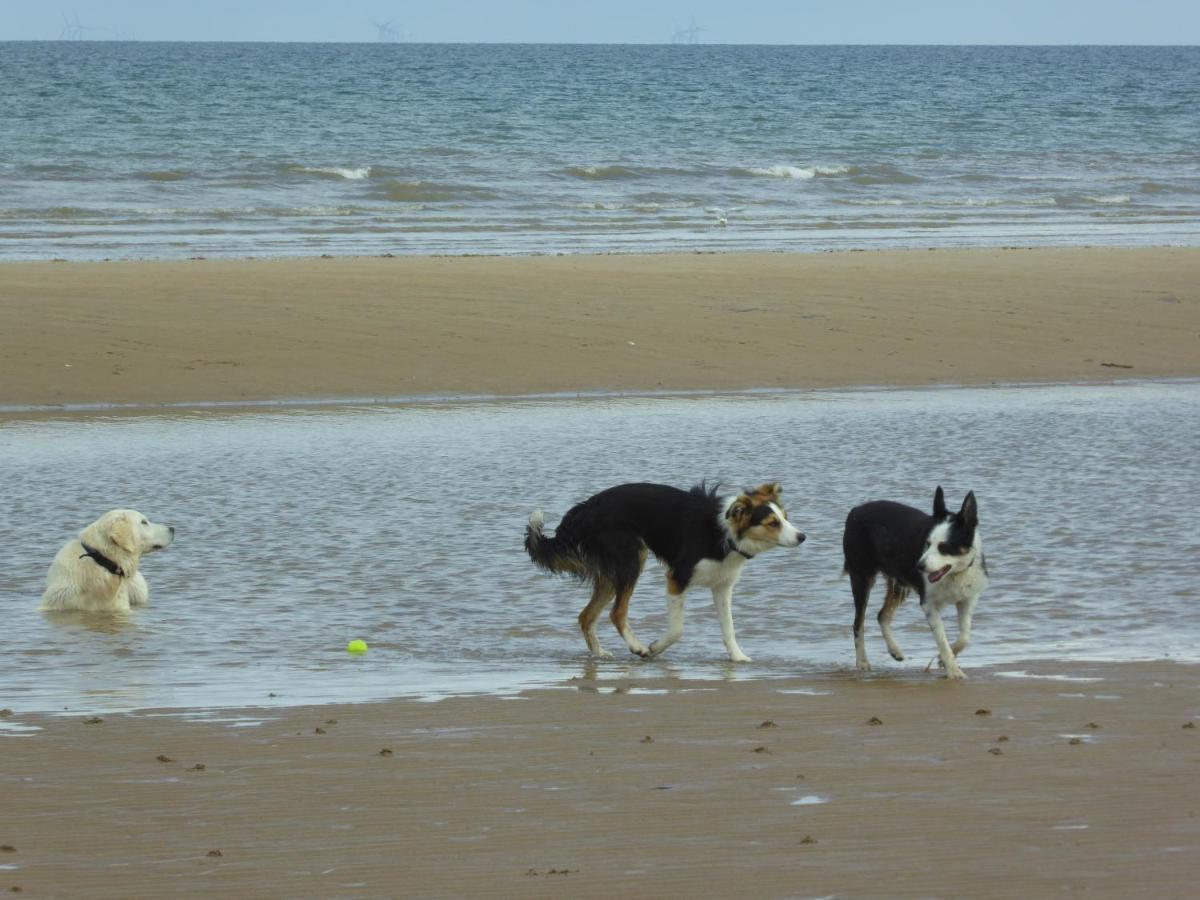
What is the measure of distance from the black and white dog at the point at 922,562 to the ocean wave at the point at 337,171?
100 ft

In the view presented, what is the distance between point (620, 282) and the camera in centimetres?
1947

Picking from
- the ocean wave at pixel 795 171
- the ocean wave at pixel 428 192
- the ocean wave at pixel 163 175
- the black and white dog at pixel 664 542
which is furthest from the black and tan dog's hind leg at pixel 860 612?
the ocean wave at pixel 795 171

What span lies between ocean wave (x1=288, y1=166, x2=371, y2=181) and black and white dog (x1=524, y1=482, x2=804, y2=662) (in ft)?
97.3

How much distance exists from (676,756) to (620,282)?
1427 centimetres

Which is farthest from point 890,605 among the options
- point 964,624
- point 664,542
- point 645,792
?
point 645,792

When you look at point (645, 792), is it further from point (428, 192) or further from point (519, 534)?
point (428, 192)

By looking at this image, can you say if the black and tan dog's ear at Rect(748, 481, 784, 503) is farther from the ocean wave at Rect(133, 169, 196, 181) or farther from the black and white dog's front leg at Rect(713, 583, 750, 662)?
the ocean wave at Rect(133, 169, 196, 181)

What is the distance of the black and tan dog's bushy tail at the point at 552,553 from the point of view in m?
8.12

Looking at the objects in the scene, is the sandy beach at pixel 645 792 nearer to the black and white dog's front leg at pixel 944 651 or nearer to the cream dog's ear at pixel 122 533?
the black and white dog's front leg at pixel 944 651

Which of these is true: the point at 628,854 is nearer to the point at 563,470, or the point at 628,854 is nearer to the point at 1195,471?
the point at 563,470

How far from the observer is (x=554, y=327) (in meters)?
17.3

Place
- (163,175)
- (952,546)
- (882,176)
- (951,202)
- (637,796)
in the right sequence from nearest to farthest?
1. (637,796)
2. (952,546)
3. (951,202)
4. (163,175)
5. (882,176)

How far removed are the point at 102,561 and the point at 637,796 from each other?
13.8 ft

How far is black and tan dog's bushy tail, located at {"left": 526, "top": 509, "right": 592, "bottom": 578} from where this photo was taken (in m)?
8.12
